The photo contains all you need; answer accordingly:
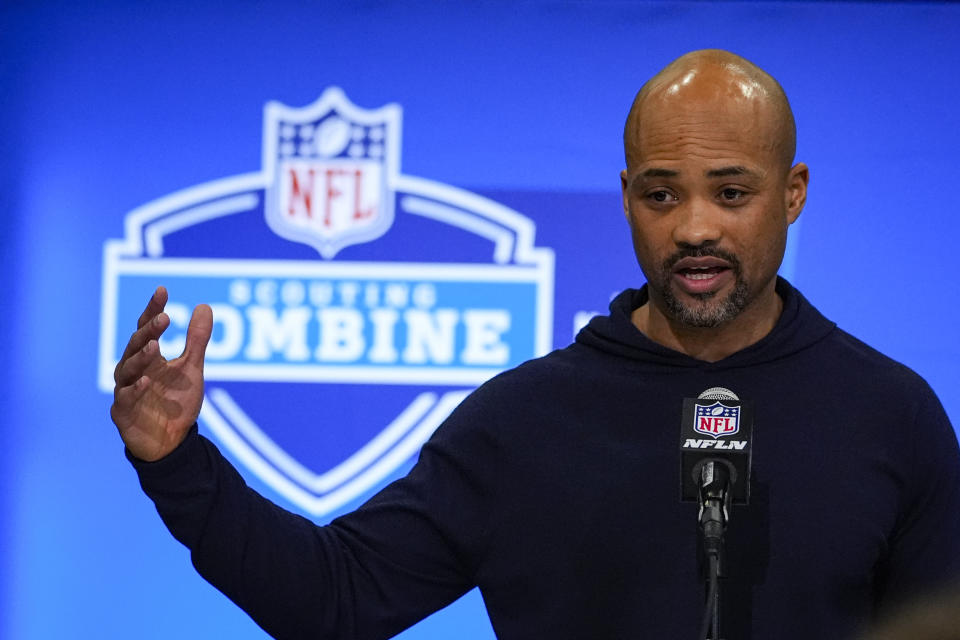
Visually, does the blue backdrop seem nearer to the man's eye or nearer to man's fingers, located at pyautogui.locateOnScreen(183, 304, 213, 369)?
A: the man's eye

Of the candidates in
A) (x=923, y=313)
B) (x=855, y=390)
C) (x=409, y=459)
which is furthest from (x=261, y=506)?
(x=923, y=313)

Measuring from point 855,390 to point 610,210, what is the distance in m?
1.34

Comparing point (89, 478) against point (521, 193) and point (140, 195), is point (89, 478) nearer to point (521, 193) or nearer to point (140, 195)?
point (140, 195)

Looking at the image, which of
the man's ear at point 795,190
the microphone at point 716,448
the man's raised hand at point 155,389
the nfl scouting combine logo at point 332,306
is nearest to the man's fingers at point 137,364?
the man's raised hand at point 155,389

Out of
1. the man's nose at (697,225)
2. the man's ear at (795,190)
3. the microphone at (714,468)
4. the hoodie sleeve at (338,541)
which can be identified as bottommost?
the hoodie sleeve at (338,541)

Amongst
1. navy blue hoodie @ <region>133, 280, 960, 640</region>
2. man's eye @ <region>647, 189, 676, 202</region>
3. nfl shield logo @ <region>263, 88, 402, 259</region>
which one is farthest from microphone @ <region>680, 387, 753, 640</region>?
nfl shield logo @ <region>263, 88, 402, 259</region>

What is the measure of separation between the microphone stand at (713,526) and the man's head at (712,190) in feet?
1.42

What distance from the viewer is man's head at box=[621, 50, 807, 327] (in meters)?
1.73

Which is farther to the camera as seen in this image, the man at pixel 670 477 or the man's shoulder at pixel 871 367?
the man's shoulder at pixel 871 367

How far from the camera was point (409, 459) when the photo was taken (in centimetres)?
301

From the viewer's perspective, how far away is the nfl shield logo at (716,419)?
141 centimetres

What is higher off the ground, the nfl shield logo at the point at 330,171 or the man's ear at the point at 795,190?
the nfl shield logo at the point at 330,171

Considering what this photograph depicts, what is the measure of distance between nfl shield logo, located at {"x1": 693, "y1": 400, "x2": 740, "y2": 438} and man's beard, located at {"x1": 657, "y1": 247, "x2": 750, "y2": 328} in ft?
1.06

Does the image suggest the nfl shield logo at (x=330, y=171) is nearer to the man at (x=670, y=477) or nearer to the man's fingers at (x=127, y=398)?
the man at (x=670, y=477)
